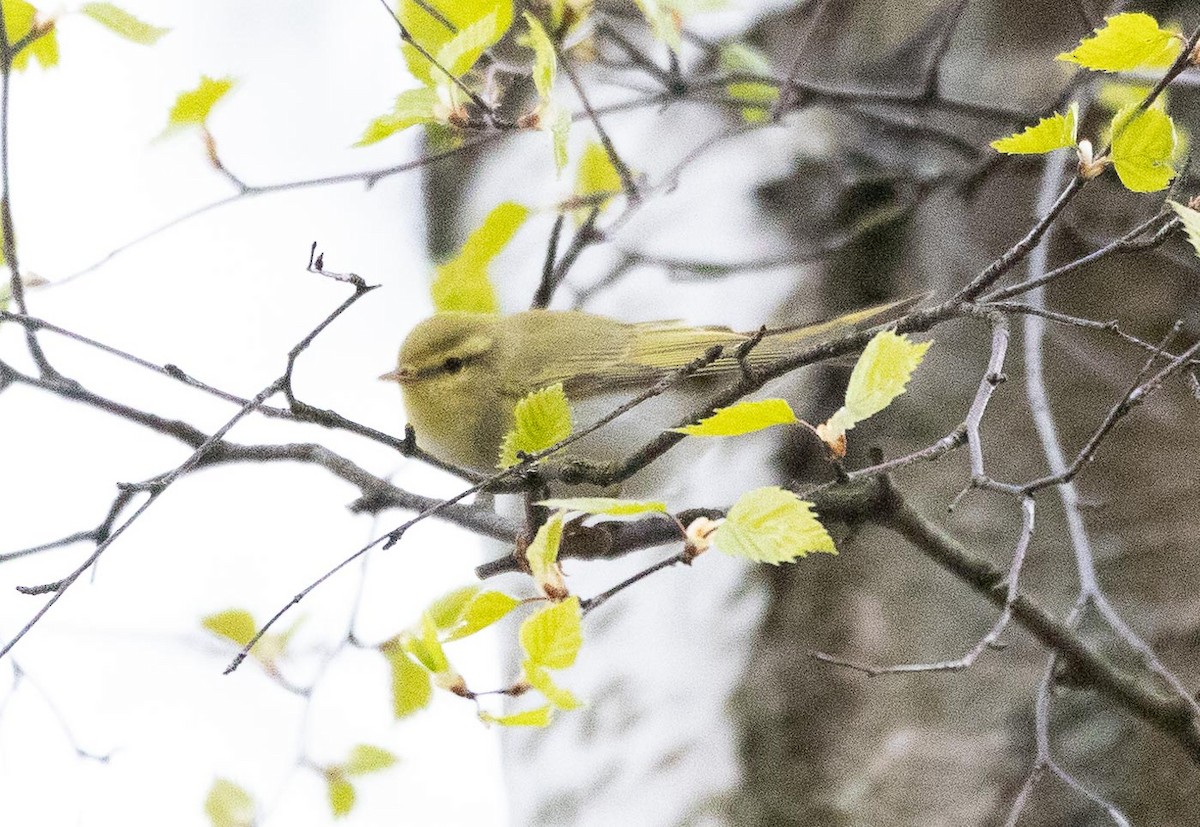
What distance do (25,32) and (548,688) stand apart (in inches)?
21.2

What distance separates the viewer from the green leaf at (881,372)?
47 centimetres

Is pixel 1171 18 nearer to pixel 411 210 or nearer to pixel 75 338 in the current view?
pixel 75 338

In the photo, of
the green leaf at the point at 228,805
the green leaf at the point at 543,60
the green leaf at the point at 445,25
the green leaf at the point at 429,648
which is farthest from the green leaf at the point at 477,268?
the green leaf at the point at 228,805

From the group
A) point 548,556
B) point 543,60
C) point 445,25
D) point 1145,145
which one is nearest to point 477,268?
point 445,25

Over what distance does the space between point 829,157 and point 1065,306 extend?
32cm

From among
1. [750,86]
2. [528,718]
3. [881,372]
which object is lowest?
A: [528,718]

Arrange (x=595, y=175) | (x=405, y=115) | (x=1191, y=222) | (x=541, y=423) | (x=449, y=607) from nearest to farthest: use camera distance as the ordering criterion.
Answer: (x=1191, y=222) → (x=541, y=423) → (x=405, y=115) → (x=449, y=607) → (x=595, y=175)

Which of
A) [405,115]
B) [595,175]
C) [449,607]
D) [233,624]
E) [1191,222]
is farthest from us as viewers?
[595,175]

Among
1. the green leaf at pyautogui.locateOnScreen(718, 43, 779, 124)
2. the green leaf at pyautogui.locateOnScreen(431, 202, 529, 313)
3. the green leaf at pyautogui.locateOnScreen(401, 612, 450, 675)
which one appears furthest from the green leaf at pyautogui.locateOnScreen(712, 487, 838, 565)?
the green leaf at pyautogui.locateOnScreen(718, 43, 779, 124)

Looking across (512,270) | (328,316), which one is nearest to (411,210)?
(512,270)

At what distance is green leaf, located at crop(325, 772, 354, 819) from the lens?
36.4 inches

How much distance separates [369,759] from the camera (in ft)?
3.09

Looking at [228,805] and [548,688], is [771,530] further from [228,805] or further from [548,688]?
[228,805]

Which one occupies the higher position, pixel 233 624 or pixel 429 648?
pixel 233 624
